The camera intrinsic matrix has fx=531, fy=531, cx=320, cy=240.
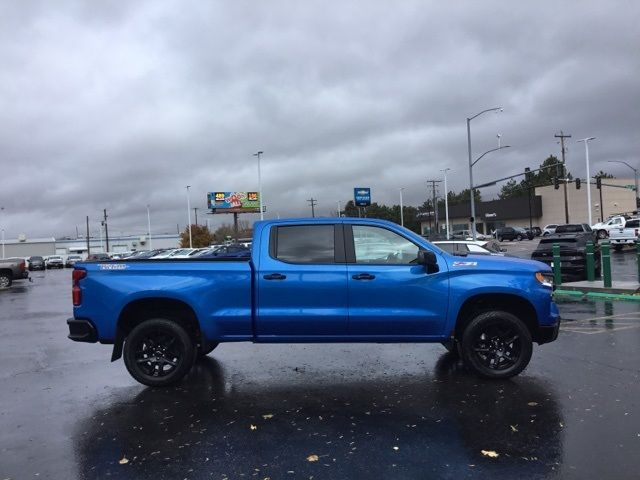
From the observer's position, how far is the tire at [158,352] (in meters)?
6.09

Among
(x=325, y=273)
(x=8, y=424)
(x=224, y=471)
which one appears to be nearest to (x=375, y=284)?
(x=325, y=273)

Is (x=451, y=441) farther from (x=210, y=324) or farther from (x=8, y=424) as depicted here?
(x=8, y=424)

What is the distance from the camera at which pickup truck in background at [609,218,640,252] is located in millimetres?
33312

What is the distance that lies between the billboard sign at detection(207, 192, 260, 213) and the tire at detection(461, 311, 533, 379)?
7519cm

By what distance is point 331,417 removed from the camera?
16.5 ft

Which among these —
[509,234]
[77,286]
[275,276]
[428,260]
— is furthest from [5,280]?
[509,234]

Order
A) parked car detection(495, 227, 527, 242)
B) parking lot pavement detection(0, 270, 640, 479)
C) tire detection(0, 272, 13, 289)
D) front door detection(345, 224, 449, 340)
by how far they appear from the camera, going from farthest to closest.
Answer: parked car detection(495, 227, 527, 242)
tire detection(0, 272, 13, 289)
front door detection(345, 224, 449, 340)
parking lot pavement detection(0, 270, 640, 479)

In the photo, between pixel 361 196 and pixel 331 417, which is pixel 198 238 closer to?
pixel 361 196

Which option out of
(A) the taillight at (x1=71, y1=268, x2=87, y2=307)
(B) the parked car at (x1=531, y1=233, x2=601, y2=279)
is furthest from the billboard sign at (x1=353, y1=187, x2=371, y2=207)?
(A) the taillight at (x1=71, y1=268, x2=87, y2=307)

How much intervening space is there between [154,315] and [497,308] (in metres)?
4.05

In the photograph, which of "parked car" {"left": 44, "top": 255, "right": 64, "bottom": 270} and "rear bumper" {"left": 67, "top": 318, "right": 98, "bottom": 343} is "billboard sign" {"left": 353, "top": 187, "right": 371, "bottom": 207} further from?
"rear bumper" {"left": 67, "top": 318, "right": 98, "bottom": 343}

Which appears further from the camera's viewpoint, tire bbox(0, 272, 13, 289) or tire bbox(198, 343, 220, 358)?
tire bbox(0, 272, 13, 289)

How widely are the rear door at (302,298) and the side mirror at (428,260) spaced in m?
0.86

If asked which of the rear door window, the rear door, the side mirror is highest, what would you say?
the rear door window
